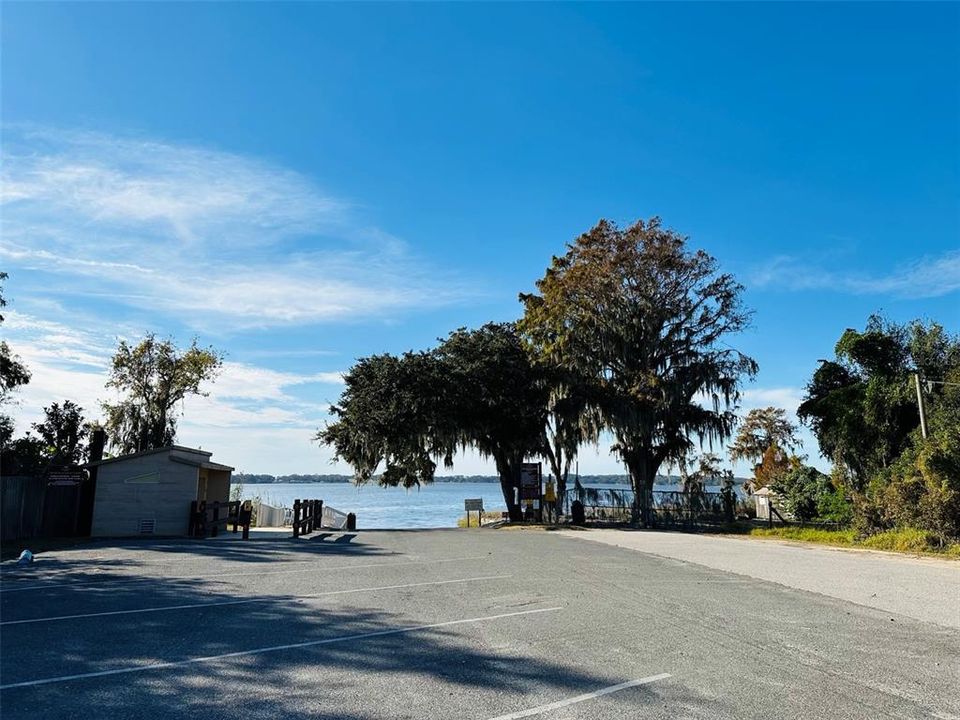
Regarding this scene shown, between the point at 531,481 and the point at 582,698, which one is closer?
the point at 582,698

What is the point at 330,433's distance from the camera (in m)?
31.8

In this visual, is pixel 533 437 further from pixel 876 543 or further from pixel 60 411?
pixel 60 411

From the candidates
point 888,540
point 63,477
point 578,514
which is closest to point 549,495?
point 578,514

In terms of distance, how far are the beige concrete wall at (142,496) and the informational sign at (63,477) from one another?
717mm

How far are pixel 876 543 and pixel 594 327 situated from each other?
581 inches

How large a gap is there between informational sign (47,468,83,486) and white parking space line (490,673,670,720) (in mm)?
18666

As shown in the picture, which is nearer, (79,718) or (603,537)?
(79,718)

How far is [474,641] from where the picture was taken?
6543 mm

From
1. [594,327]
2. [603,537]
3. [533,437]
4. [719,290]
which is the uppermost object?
[719,290]

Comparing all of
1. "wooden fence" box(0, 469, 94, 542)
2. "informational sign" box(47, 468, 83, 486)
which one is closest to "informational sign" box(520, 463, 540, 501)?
"wooden fence" box(0, 469, 94, 542)

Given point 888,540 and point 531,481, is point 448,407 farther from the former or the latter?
point 888,540

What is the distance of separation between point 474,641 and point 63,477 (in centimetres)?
1702

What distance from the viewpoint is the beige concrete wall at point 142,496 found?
19.4 meters

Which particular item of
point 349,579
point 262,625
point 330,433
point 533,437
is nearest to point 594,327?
point 533,437
